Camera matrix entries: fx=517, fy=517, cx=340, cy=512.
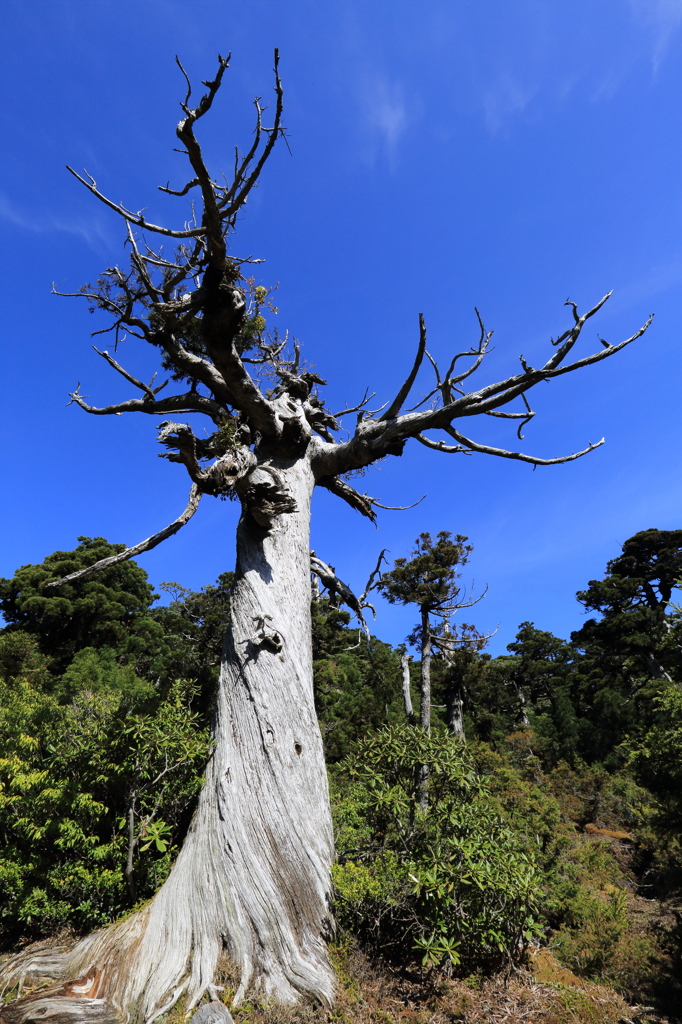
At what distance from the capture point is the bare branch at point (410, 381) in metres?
4.64

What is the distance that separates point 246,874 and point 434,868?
1424mm

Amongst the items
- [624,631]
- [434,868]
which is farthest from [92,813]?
[624,631]

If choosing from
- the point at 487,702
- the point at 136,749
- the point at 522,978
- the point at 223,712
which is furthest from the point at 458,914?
the point at 487,702

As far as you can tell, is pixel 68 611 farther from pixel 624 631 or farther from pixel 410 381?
pixel 624 631

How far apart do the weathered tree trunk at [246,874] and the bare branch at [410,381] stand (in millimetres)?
2399

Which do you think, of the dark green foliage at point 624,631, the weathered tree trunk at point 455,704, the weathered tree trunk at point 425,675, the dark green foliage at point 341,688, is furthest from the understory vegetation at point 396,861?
the dark green foliage at point 624,631

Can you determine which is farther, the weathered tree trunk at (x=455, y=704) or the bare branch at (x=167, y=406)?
the weathered tree trunk at (x=455, y=704)

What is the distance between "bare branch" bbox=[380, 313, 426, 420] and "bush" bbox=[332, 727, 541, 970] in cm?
333

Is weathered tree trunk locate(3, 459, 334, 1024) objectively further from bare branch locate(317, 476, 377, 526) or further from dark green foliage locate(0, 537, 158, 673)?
dark green foliage locate(0, 537, 158, 673)

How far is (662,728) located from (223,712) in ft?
20.6

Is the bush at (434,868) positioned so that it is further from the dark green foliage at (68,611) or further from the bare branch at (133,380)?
the dark green foliage at (68,611)

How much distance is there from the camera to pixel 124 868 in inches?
177

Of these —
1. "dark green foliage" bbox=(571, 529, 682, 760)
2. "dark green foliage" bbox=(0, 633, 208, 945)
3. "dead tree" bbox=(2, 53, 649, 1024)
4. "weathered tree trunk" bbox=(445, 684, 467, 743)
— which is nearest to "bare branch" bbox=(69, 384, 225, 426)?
"dead tree" bbox=(2, 53, 649, 1024)

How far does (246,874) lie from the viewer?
12.9ft
